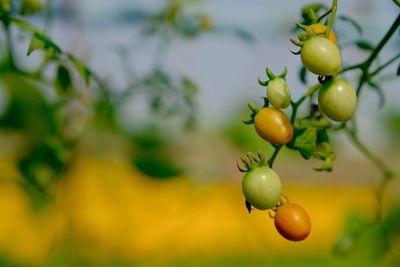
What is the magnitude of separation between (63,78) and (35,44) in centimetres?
12

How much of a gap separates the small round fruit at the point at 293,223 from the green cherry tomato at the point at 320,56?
0.34ft

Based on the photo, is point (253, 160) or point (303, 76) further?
point (303, 76)

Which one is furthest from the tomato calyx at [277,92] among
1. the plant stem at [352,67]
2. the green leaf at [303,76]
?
the green leaf at [303,76]

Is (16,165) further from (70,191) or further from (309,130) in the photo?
(309,130)

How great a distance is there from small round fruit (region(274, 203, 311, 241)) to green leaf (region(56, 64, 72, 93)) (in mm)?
347

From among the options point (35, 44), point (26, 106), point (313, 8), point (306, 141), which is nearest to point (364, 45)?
point (313, 8)

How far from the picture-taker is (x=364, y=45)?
0.89m

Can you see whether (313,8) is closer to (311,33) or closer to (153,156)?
(311,33)

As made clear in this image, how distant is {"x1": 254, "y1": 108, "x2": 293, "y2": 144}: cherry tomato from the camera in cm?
58

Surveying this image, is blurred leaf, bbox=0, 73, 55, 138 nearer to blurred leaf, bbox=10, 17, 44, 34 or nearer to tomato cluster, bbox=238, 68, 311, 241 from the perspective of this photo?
blurred leaf, bbox=10, 17, 44, 34

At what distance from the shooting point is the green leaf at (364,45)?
0.89m

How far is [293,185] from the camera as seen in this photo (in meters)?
5.00

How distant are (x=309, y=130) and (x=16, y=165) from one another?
2.53 ft

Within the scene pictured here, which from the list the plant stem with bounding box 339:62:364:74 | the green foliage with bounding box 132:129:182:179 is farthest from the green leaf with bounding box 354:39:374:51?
the green foliage with bounding box 132:129:182:179
